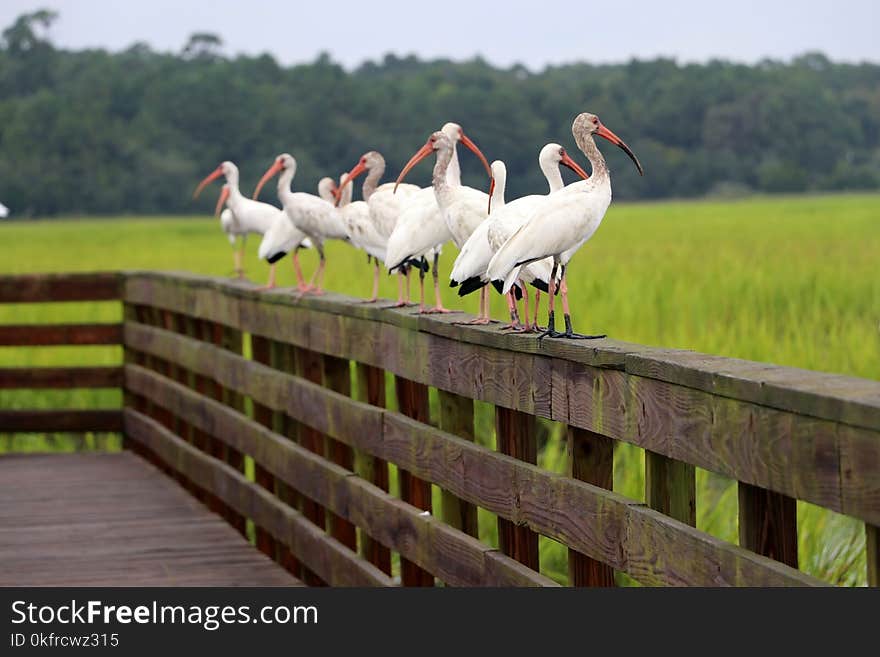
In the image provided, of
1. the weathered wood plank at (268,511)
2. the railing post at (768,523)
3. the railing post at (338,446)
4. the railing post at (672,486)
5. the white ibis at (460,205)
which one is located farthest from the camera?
the railing post at (338,446)

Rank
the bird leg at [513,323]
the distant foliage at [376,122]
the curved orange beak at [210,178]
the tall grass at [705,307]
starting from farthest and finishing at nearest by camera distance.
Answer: the distant foliage at [376,122] → the curved orange beak at [210,178] → the tall grass at [705,307] → the bird leg at [513,323]

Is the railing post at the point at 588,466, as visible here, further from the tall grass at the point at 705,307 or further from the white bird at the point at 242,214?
the white bird at the point at 242,214

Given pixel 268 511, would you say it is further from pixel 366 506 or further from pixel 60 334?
pixel 60 334

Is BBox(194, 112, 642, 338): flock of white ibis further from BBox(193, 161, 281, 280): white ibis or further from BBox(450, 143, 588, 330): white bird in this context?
BBox(193, 161, 281, 280): white ibis

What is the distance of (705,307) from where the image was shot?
12336 mm

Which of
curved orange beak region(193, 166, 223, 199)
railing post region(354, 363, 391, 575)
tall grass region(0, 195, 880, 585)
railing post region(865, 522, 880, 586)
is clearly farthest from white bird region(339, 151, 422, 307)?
railing post region(865, 522, 880, 586)

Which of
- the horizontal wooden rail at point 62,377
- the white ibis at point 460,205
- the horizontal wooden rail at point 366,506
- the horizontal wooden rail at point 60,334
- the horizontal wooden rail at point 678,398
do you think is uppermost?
the white ibis at point 460,205

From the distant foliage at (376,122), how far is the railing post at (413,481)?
4651 cm

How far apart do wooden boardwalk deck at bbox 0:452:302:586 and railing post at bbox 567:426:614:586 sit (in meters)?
2.35

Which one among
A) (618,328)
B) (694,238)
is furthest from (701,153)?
(618,328)

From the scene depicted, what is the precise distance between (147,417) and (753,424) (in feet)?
21.5

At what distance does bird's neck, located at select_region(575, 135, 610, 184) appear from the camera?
151 inches

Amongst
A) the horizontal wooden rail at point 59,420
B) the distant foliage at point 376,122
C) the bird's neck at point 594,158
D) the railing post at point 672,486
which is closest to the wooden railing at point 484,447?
the railing post at point 672,486

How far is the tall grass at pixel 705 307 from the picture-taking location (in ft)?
21.0
